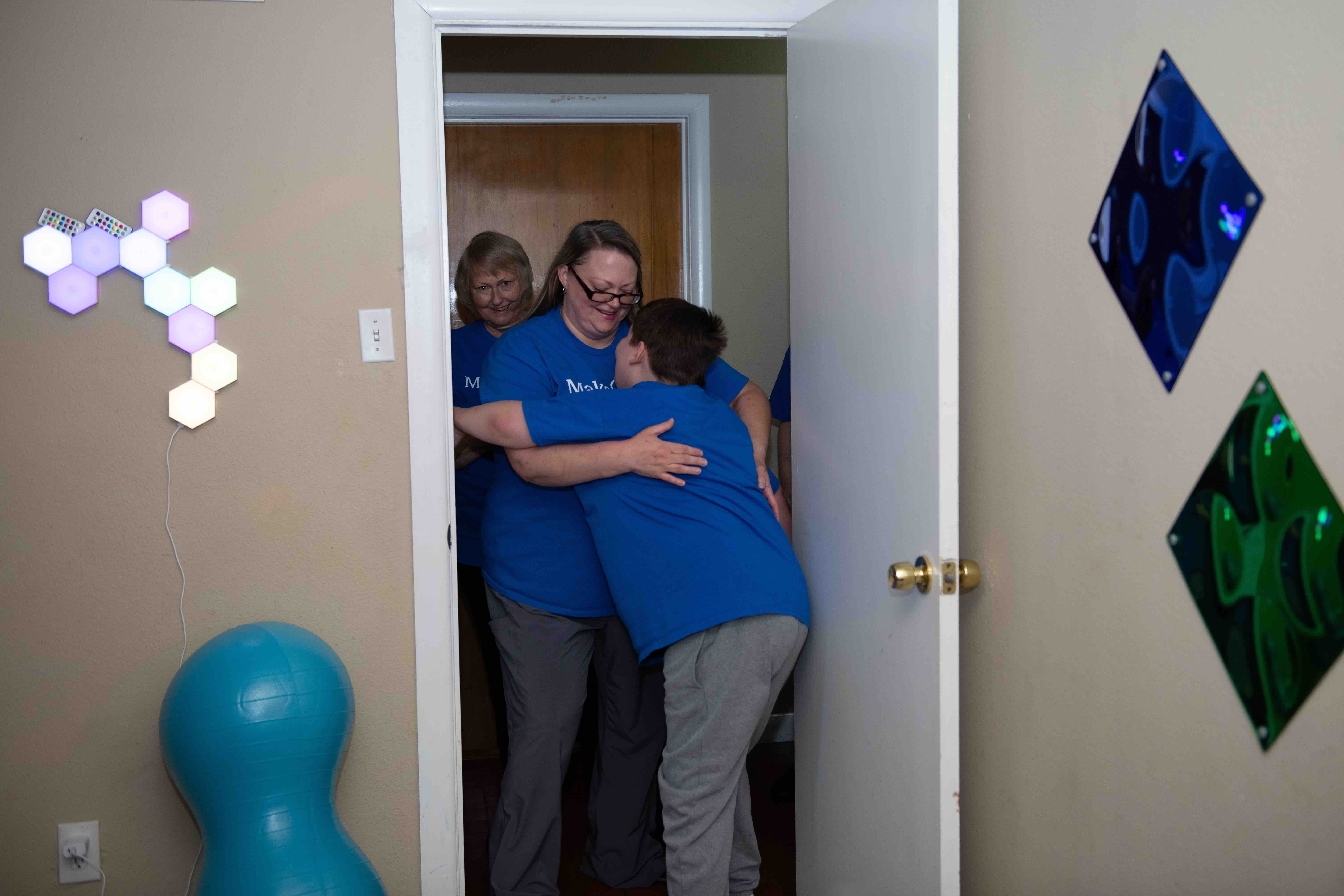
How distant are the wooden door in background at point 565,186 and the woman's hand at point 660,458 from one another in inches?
58.0

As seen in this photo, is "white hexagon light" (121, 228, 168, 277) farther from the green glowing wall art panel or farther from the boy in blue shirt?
the green glowing wall art panel

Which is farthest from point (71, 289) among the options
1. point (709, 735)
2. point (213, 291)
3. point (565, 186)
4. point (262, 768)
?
point (565, 186)

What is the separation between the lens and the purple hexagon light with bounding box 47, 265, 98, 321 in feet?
5.57

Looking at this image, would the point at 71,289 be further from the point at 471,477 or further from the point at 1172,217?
the point at 1172,217

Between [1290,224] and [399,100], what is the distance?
1493mm

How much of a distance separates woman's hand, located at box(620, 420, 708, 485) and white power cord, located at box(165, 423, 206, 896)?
2.84 feet

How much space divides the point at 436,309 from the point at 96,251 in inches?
24.6

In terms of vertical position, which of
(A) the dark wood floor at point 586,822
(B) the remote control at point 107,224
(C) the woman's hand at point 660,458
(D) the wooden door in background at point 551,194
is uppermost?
(D) the wooden door in background at point 551,194

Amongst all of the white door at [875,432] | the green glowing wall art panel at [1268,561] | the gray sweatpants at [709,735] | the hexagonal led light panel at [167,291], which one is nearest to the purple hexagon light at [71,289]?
the hexagonal led light panel at [167,291]

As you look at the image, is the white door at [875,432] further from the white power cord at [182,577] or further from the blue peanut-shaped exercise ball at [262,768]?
the white power cord at [182,577]

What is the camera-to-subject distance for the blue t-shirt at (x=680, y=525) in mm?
1740

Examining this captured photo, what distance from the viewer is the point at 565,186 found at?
3.14 metres

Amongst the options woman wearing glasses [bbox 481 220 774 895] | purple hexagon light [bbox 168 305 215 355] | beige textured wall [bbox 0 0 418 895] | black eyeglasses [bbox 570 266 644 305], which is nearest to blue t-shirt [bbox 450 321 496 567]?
Answer: woman wearing glasses [bbox 481 220 774 895]

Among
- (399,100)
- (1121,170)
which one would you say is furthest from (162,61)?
(1121,170)
